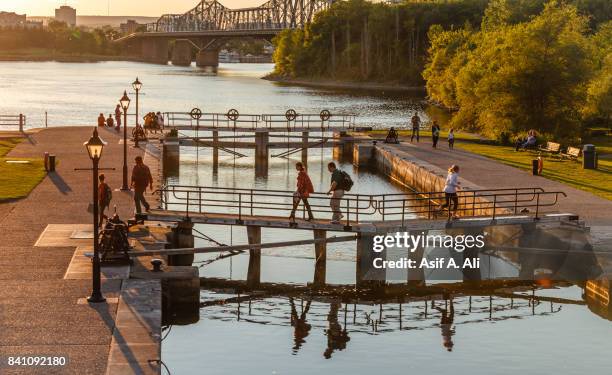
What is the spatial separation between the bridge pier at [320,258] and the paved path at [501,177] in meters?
8.03

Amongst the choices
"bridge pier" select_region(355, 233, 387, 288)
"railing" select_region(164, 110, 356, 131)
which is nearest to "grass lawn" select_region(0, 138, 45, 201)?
"bridge pier" select_region(355, 233, 387, 288)

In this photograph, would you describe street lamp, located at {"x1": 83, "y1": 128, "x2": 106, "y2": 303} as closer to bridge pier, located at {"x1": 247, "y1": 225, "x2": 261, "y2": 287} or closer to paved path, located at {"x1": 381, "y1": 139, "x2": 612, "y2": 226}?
bridge pier, located at {"x1": 247, "y1": 225, "x2": 261, "y2": 287}

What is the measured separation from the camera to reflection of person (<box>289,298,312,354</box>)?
78.5 ft

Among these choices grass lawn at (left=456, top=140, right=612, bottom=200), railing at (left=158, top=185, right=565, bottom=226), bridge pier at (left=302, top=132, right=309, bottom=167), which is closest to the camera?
railing at (left=158, top=185, right=565, bottom=226)

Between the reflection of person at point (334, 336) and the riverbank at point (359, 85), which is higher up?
the riverbank at point (359, 85)

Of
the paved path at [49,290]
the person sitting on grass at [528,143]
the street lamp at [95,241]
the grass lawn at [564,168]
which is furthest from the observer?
the person sitting on grass at [528,143]

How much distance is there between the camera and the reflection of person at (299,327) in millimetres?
23938

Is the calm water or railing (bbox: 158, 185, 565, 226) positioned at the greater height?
railing (bbox: 158, 185, 565, 226)

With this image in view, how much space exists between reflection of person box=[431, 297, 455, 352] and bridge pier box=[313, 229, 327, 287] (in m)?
3.76

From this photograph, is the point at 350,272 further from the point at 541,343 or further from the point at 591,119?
the point at 591,119

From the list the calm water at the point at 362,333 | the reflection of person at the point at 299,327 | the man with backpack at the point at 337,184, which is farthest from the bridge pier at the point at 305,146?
the reflection of person at the point at 299,327

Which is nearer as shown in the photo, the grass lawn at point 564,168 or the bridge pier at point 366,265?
the bridge pier at point 366,265

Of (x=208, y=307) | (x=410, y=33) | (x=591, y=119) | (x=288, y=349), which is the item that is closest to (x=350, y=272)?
(x=208, y=307)

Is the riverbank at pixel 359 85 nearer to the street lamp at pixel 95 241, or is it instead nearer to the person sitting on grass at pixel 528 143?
the person sitting on grass at pixel 528 143
